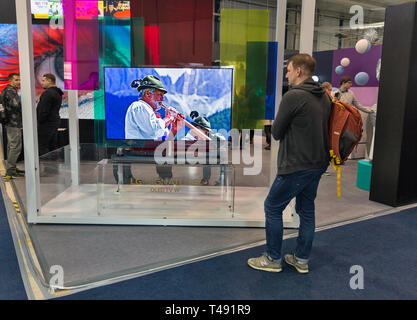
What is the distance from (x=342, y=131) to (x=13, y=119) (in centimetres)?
463

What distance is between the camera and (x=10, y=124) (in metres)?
5.28

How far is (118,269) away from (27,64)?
6.37ft

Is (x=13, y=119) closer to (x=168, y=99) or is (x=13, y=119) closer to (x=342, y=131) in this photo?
(x=168, y=99)

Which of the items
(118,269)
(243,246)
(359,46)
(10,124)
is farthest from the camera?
(359,46)

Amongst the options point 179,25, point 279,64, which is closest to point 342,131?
point 279,64

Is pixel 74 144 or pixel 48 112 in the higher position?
pixel 48 112

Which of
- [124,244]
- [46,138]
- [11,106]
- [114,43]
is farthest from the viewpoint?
[11,106]

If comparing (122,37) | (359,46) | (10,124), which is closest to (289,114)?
(122,37)

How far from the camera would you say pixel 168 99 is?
3615 mm

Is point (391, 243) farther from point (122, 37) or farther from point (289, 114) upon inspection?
point (122, 37)

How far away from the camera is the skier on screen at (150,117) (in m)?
3.60

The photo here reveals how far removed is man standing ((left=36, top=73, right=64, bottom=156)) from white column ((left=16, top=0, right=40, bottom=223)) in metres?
1.55

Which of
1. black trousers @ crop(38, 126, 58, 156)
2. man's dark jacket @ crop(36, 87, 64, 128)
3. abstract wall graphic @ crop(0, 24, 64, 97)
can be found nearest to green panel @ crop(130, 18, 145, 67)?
man's dark jacket @ crop(36, 87, 64, 128)

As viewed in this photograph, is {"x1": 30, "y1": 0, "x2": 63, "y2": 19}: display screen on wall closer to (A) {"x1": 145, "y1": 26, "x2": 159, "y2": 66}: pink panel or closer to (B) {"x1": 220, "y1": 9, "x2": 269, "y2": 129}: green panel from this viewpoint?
(A) {"x1": 145, "y1": 26, "x2": 159, "y2": 66}: pink panel
